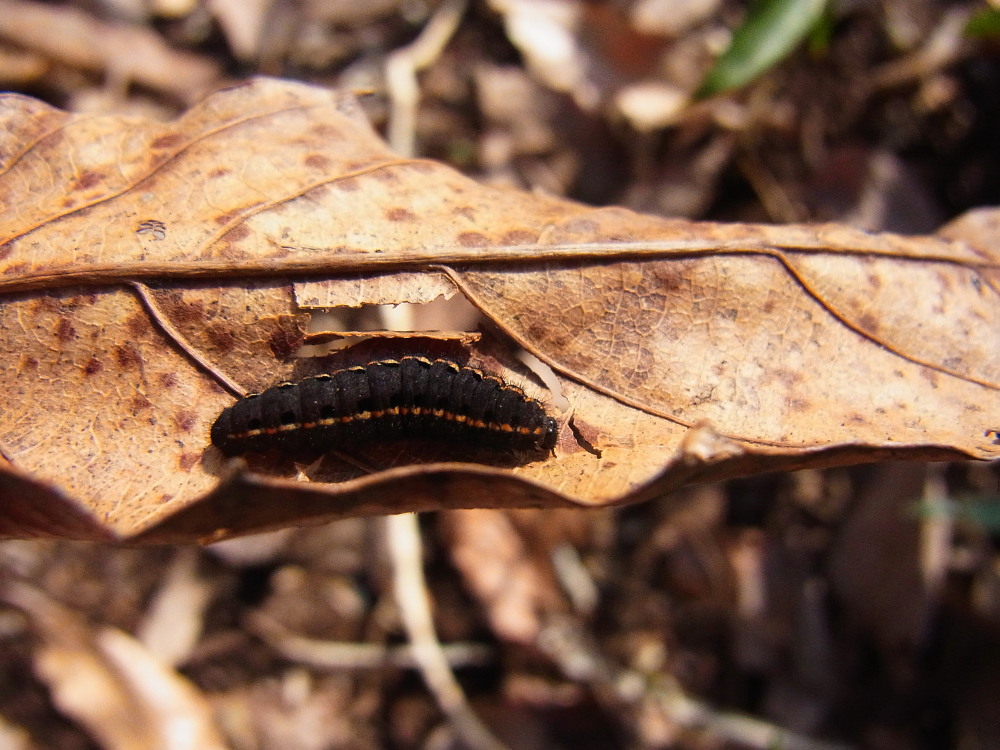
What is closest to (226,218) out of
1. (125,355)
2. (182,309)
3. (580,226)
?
(182,309)

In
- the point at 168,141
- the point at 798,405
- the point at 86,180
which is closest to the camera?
the point at 798,405

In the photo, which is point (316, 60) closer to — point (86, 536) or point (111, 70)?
point (111, 70)

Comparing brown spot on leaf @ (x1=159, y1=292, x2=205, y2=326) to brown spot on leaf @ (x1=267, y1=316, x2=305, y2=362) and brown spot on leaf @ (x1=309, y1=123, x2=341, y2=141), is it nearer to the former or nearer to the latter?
brown spot on leaf @ (x1=267, y1=316, x2=305, y2=362)

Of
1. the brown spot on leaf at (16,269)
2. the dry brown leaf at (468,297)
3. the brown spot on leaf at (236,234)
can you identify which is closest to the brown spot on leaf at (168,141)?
the dry brown leaf at (468,297)

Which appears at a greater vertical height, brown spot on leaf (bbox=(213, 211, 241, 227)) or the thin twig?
brown spot on leaf (bbox=(213, 211, 241, 227))

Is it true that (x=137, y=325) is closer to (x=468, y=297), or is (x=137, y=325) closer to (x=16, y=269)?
(x=16, y=269)

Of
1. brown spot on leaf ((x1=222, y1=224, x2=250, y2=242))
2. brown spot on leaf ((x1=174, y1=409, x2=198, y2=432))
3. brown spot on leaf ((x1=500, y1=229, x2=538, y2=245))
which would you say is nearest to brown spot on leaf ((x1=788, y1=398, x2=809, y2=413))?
brown spot on leaf ((x1=500, y1=229, x2=538, y2=245))

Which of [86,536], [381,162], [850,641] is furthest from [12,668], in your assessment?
[850,641]
